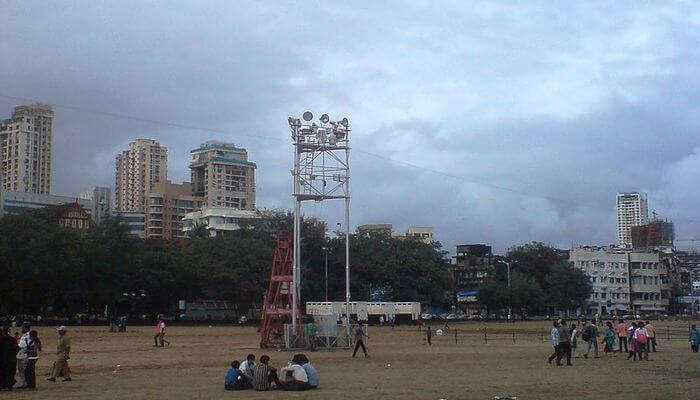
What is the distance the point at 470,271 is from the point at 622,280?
98.0ft

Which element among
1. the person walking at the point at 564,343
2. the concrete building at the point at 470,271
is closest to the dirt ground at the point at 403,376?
the person walking at the point at 564,343

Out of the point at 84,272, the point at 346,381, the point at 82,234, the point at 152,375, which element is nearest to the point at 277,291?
the point at 152,375

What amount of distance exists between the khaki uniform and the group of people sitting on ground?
4.86m

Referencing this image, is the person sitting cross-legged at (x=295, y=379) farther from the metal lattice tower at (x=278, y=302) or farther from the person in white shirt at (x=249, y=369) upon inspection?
the metal lattice tower at (x=278, y=302)

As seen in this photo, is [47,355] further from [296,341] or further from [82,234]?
[82,234]

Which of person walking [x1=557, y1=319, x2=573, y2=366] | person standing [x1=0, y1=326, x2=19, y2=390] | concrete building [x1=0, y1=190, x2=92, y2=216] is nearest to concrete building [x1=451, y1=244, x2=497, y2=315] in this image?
concrete building [x1=0, y1=190, x2=92, y2=216]

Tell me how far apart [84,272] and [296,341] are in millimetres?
50174

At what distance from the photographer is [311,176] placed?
135 feet

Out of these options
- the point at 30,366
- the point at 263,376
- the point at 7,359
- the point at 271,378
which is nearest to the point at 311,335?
the point at 271,378

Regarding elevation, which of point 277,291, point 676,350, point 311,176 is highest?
point 311,176

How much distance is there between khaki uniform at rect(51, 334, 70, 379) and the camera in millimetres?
21750

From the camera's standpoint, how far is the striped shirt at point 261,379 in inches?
792

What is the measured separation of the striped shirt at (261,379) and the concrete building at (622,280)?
443 ft

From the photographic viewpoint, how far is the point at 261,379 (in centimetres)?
2011
